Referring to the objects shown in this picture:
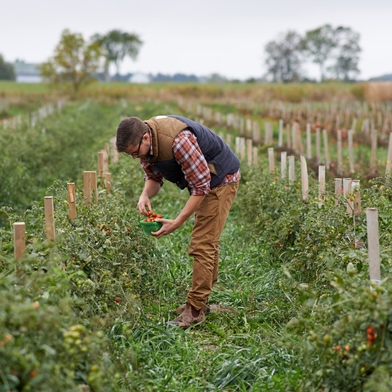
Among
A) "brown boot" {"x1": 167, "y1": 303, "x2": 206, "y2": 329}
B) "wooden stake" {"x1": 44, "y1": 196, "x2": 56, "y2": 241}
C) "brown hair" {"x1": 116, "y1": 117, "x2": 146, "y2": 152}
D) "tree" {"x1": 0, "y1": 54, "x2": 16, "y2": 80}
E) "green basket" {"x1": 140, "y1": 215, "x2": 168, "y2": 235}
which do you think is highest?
"tree" {"x1": 0, "y1": 54, "x2": 16, "y2": 80}

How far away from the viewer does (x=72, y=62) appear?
49094 millimetres

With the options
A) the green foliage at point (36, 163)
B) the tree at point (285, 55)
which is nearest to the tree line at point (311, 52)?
the tree at point (285, 55)

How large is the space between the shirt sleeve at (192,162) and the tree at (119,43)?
294 feet

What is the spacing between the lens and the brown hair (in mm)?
4176

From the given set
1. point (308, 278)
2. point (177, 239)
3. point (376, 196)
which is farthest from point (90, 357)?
point (177, 239)

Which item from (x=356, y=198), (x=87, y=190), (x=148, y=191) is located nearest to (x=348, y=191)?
(x=356, y=198)

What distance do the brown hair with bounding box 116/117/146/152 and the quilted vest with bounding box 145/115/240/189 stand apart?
0.56 feet

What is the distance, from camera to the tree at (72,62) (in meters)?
48.6

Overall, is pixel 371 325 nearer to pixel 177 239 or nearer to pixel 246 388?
pixel 246 388

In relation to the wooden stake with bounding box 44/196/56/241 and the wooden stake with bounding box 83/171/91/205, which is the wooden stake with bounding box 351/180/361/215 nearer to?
the wooden stake with bounding box 83/171/91/205

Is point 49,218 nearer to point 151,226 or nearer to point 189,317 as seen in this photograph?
point 151,226

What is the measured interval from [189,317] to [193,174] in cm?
127

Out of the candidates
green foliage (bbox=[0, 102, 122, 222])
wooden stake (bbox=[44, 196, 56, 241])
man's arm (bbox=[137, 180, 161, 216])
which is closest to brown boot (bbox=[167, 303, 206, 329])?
man's arm (bbox=[137, 180, 161, 216])

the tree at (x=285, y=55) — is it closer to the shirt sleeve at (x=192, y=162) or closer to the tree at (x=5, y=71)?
the tree at (x=5, y=71)
